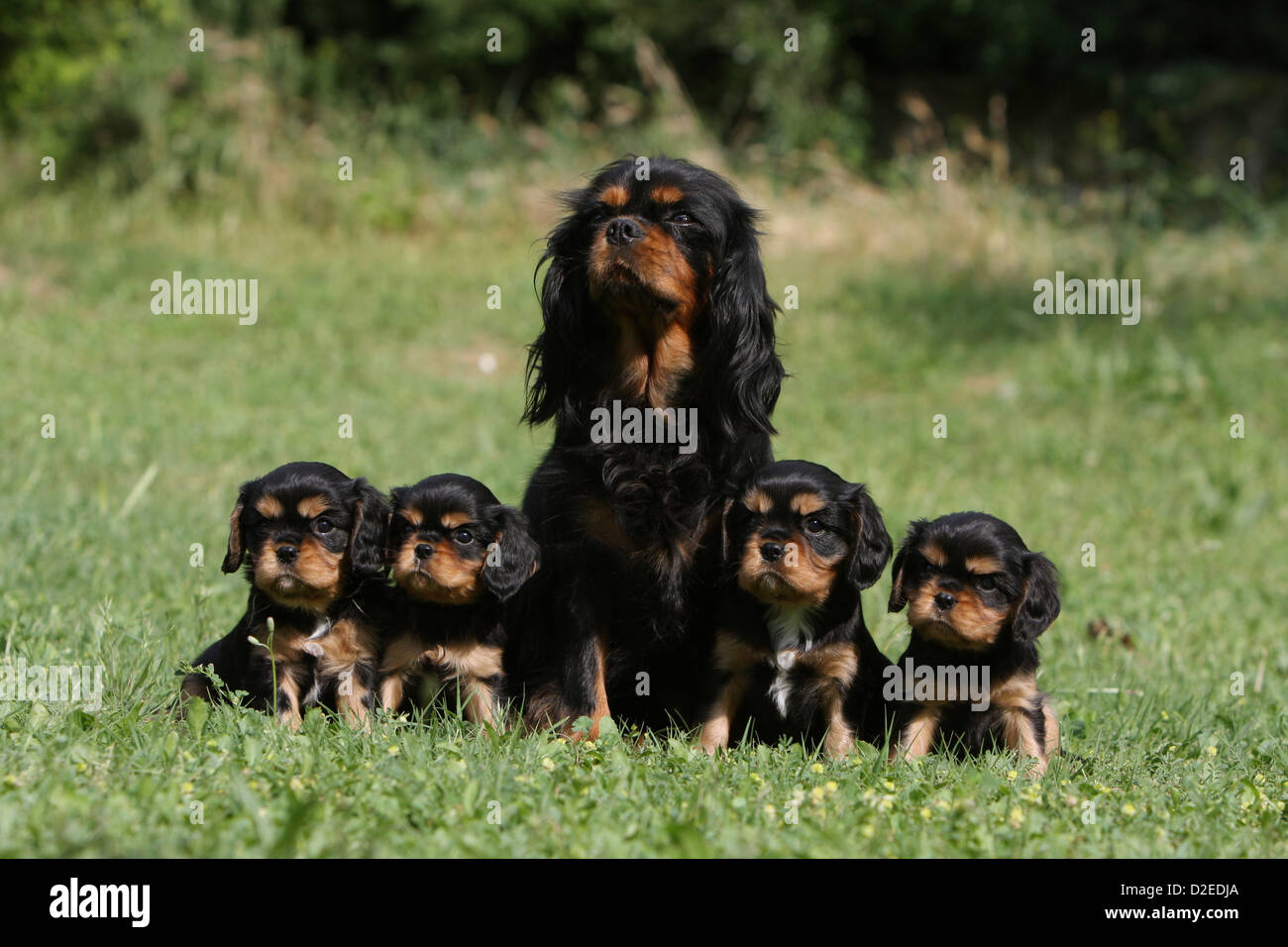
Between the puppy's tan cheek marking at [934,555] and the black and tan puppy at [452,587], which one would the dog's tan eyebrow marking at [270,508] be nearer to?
the black and tan puppy at [452,587]

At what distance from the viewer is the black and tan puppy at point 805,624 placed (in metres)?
4.39

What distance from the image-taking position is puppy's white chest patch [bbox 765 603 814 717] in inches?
179

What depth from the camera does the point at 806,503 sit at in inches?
172

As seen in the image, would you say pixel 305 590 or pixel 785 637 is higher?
pixel 305 590

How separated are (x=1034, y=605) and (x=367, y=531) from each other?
7.54ft

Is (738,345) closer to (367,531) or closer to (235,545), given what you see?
(367,531)

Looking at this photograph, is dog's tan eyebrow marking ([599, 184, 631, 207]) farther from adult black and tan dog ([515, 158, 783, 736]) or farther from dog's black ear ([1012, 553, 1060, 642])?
dog's black ear ([1012, 553, 1060, 642])

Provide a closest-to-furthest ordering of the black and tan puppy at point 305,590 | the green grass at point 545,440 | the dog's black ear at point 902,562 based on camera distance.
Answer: the green grass at point 545,440 < the black and tan puppy at point 305,590 < the dog's black ear at point 902,562

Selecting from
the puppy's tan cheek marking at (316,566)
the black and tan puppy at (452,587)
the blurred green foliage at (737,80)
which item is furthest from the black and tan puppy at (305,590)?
the blurred green foliage at (737,80)

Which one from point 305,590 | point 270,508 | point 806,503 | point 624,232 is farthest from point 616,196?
point 305,590

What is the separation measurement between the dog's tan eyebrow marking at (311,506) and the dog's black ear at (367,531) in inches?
5.1

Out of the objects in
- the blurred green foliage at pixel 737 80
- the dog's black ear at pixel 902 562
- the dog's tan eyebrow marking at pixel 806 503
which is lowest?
the dog's black ear at pixel 902 562

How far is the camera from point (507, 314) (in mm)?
13250
